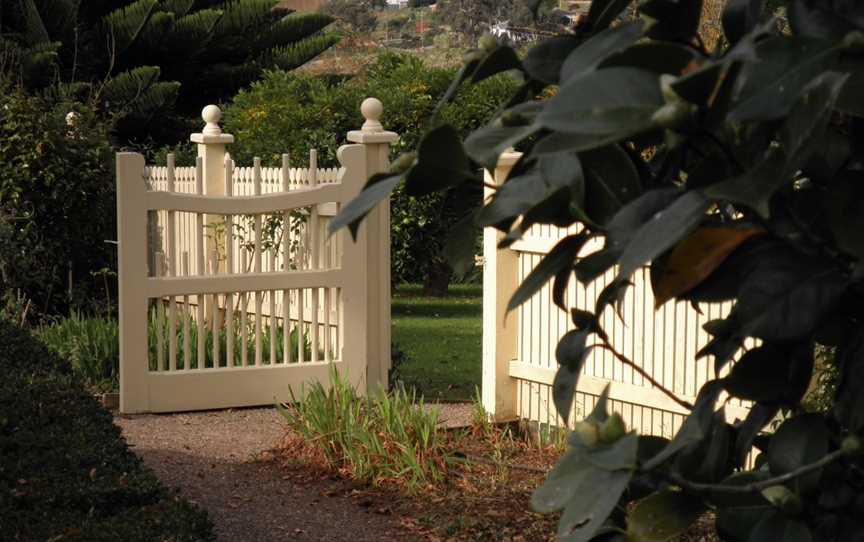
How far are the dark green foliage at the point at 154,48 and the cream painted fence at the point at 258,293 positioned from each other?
10.1m

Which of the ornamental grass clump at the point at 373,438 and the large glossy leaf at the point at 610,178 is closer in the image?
the large glossy leaf at the point at 610,178

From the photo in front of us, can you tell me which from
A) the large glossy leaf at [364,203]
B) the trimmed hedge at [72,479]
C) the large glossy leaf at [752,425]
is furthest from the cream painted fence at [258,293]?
the large glossy leaf at [364,203]

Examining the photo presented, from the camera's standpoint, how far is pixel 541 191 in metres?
1.11

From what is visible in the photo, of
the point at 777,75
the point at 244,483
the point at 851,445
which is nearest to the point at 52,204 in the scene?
the point at 244,483

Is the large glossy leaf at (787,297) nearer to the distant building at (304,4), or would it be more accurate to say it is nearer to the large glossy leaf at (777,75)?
the large glossy leaf at (777,75)

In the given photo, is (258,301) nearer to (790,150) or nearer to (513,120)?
(513,120)

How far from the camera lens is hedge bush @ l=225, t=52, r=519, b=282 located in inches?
554

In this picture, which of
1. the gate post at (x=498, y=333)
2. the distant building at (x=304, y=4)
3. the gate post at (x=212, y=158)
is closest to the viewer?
the gate post at (x=498, y=333)

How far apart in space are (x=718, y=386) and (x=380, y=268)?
672 cm

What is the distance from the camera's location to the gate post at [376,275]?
308 inches

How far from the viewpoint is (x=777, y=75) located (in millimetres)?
892

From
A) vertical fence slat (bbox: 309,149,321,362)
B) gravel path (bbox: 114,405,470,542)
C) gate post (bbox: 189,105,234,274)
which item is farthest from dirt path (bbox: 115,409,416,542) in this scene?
gate post (bbox: 189,105,234,274)

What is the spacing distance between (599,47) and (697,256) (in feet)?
0.62

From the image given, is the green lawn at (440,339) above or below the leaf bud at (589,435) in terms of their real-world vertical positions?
below
